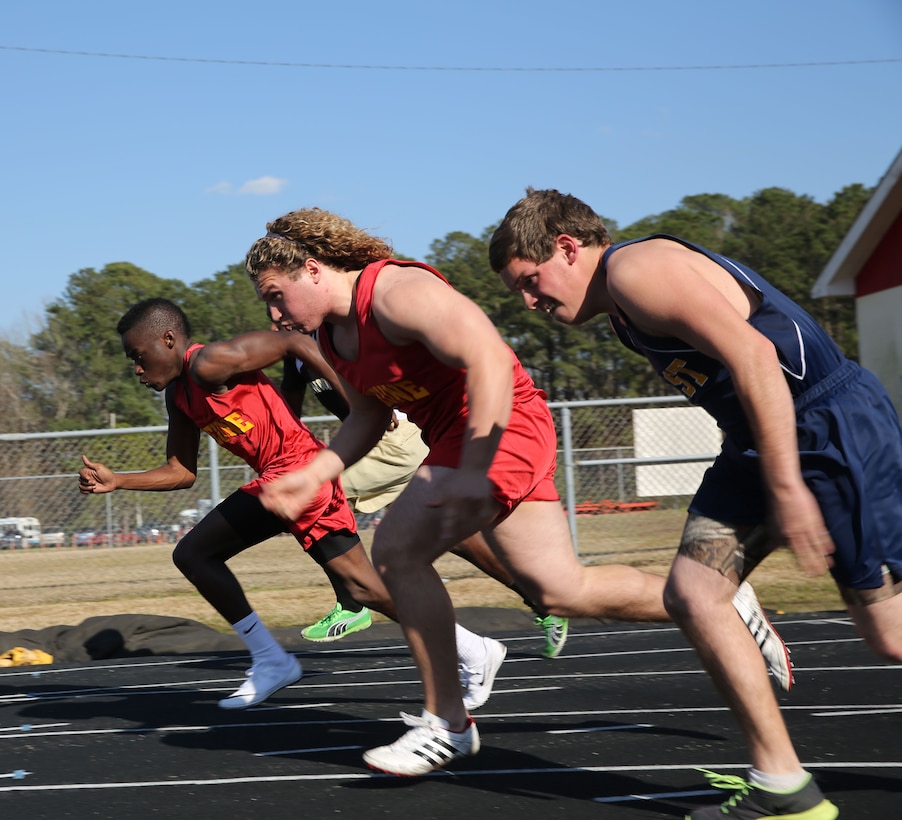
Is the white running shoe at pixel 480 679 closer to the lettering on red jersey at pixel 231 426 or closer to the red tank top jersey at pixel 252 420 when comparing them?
the red tank top jersey at pixel 252 420

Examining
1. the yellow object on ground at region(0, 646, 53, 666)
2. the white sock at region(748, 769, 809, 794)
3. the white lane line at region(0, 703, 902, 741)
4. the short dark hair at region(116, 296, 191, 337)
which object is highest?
the short dark hair at region(116, 296, 191, 337)

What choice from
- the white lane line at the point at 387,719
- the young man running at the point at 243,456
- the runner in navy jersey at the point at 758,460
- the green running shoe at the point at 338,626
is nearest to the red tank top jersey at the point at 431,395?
the runner in navy jersey at the point at 758,460

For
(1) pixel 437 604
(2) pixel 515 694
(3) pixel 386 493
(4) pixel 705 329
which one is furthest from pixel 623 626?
(4) pixel 705 329

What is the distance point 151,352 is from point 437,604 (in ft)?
7.54

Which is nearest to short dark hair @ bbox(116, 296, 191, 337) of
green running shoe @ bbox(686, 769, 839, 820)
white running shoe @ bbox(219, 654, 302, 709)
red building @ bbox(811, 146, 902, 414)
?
white running shoe @ bbox(219, 654, 302, 709)

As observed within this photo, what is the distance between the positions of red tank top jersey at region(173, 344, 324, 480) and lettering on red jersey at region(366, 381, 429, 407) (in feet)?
5.46

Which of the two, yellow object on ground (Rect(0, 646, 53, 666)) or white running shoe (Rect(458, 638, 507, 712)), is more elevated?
white running shoe (Rect(458, 638, 507, 712))

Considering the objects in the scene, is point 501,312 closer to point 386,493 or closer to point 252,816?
point 386,493

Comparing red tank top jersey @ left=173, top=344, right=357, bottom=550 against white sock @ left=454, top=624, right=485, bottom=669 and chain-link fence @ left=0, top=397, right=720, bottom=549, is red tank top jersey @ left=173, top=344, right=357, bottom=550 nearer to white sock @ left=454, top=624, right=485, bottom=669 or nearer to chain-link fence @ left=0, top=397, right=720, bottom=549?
white sock @ left=454, top=624, right=485, bottom=669

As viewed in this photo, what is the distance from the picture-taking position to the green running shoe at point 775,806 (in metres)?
2.67

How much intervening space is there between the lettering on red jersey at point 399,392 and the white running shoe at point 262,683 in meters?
1.76

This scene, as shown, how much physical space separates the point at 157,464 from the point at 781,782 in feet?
29.5

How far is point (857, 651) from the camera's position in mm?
5730

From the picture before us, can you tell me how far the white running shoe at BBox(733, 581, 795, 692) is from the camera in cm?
366
